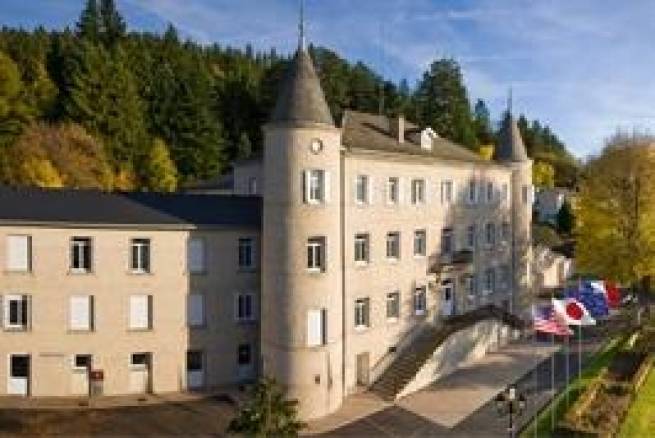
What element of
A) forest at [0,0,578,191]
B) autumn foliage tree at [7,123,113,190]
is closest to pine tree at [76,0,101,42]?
forest at [0,0,578,191]

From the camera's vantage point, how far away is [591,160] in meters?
66.9

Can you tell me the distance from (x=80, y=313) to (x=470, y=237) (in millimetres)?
28500

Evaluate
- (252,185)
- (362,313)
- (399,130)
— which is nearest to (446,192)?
(399,130)

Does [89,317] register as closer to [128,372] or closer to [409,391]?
[128,372]

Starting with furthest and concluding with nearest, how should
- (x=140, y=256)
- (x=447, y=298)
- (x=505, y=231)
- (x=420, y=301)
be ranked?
(x=505, y=231)
(x=447, y=298)
(x=420, y=301)
(x=140, y=256)

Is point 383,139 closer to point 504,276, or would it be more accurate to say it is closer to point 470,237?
point 470,237

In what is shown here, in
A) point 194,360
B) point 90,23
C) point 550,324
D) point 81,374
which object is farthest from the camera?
point 90,23

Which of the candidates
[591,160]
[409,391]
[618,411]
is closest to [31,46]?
[591,160]

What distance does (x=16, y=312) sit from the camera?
140 ft

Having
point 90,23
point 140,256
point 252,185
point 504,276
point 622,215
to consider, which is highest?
point 90,23

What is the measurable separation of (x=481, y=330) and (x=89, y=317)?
25721 mm

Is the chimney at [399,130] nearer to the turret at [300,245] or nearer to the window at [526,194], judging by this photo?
the turret at [300,245]

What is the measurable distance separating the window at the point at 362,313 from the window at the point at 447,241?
31.4 feet

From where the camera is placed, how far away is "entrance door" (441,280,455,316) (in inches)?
2233
